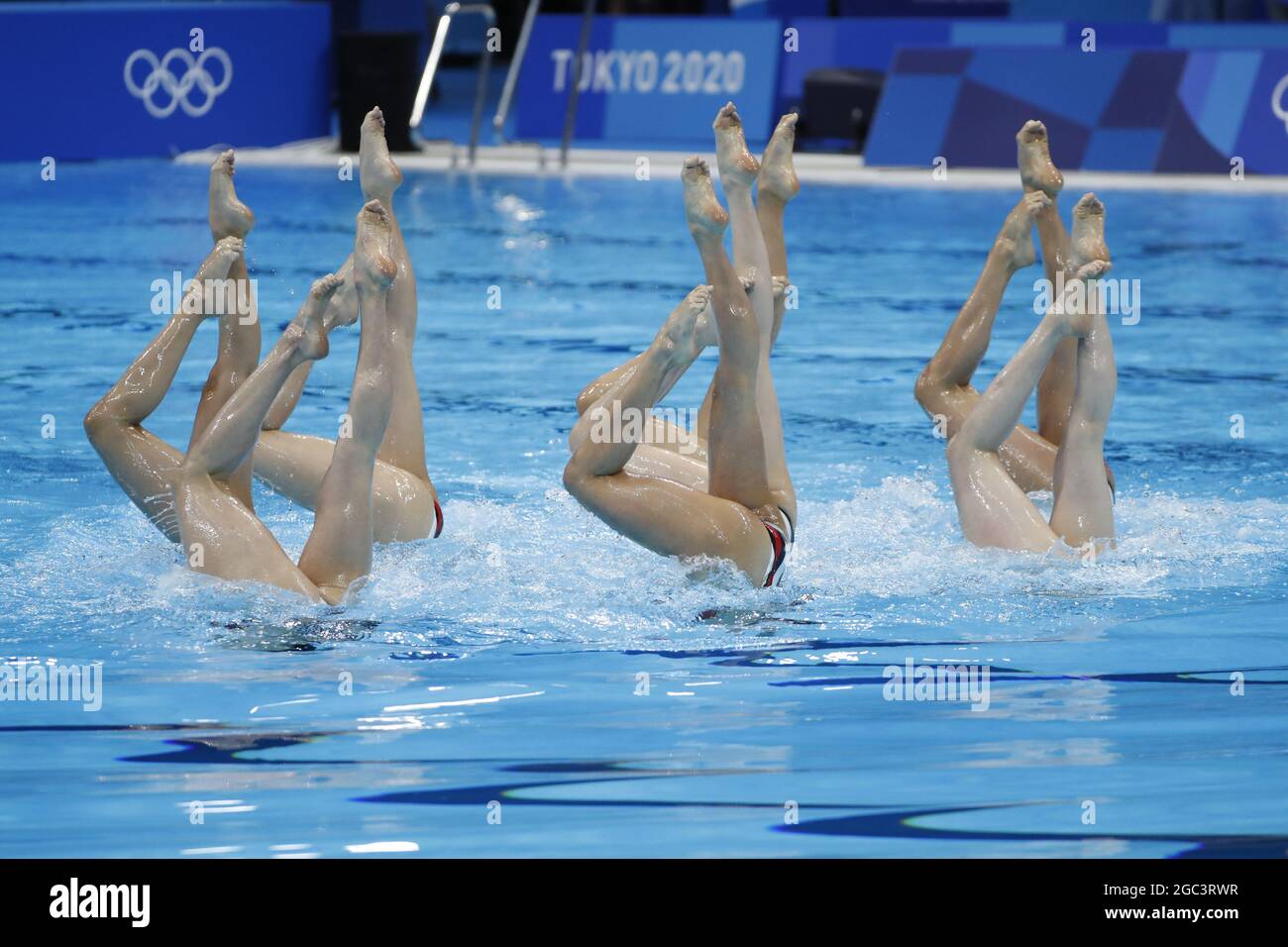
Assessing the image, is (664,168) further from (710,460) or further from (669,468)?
(710,460)

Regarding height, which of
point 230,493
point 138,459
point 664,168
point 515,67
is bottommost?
point 230,493

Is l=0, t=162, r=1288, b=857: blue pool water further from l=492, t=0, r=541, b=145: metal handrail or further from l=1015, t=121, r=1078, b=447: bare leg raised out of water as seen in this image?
l=492, t=0, r=541, b=145: metal handrail

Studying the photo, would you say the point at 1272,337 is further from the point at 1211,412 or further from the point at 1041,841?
the point at 1041,841

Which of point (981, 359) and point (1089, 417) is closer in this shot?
point (1089, 417)

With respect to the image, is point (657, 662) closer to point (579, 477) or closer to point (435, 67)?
point (579, 477)

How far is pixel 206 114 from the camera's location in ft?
47.2

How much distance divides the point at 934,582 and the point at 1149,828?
1457 mm

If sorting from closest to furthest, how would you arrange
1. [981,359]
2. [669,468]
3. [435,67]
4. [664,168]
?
[669,468] → [981,359] → [435,67] → [664,168]

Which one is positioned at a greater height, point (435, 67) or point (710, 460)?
point (435, 67)

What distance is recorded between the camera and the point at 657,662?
3.73m

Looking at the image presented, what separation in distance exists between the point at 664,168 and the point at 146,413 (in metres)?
10.2
